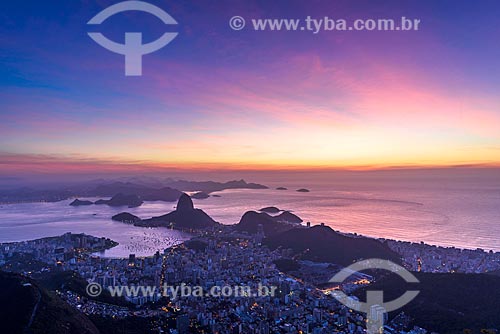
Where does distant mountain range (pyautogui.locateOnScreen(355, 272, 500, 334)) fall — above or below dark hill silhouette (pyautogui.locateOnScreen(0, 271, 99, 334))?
below

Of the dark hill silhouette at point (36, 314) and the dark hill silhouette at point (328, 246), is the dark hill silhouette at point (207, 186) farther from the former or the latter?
the dark hill silhouette at point (36, 314)

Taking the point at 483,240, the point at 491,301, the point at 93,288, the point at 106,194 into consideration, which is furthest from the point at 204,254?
the point at 106,194

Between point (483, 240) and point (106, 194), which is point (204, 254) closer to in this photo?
point (483, 240)

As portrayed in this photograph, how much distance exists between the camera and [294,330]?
838 cm

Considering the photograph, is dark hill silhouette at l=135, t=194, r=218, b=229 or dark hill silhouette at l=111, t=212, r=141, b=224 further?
dark hill silhouette at l=111, t=212, r=141, b=224

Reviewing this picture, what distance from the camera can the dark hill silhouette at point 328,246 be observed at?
16344 mm

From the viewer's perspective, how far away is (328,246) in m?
17.8

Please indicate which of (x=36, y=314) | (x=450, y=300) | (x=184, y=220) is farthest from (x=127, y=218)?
(x=450, y=300)

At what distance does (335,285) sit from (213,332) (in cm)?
539

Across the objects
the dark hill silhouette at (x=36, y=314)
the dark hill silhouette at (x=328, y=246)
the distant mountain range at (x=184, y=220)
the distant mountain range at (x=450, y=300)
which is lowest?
the distant mountain range at (x=184, y=220)

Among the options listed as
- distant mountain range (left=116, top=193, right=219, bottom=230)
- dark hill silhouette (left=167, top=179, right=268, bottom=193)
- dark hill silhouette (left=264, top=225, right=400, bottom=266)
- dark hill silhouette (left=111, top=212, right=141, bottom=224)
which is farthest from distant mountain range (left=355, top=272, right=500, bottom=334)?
dark hill silhouette (left=167, top=179, right=268, bottom=193)

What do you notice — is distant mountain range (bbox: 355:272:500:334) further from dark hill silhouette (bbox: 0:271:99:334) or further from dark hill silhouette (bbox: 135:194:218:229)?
dark hill silhouette (bbox: 135:194:218:229)

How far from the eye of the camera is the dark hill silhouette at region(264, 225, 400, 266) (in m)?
16.3

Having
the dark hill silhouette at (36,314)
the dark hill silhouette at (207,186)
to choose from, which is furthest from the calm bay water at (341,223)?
the dark hill silhouette at (207,186)
